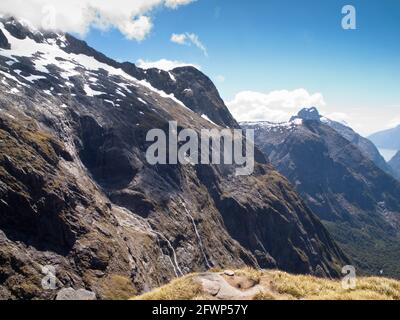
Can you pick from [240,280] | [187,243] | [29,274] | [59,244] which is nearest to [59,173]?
[59,244]

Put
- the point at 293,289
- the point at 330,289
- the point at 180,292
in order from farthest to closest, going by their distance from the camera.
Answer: the point at 330,289
the point at 293,289
the point at 180,292

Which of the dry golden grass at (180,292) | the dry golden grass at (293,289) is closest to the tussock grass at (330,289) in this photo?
the dry golden grass at (293,289)

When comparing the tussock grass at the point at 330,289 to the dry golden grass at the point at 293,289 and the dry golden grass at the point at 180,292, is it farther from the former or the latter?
the dry golden grass at the point at 180,292

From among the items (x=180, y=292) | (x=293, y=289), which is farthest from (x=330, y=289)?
(x=180, y=292)

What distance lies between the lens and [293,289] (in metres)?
21.7

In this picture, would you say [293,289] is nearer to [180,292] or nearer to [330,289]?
[330,289]

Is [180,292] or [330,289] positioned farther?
[330,289]

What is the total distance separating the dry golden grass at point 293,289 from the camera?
20109 mm

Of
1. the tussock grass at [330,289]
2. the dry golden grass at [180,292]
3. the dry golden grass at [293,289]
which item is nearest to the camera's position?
the tussock grass at [330,289]

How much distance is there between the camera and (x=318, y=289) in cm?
A: 2203

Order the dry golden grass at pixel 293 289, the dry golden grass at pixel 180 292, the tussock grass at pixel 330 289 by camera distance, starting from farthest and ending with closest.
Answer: the dry golden grass at pixel 180 292
the dry golden grass at pixel 293 289
the tussock grass at pixel 330 289

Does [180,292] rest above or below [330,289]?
above

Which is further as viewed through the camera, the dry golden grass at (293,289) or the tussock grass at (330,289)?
the dry golden grass at (293,289)
